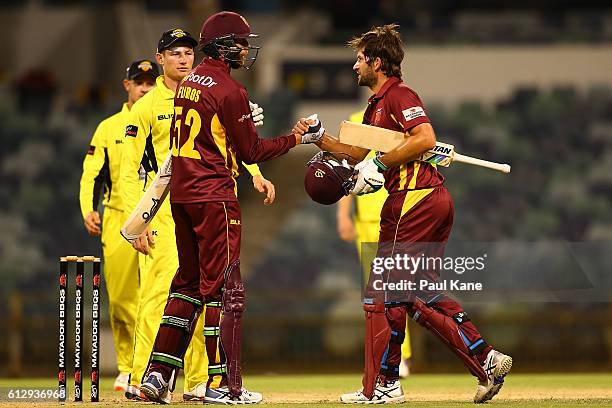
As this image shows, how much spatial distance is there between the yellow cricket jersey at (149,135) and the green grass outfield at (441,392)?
1445mm

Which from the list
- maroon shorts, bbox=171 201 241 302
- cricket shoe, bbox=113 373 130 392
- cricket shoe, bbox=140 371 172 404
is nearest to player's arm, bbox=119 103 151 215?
maroon shorts, bbox=171 201 241 302

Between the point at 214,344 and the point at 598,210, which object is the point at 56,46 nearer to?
the point at 598,210

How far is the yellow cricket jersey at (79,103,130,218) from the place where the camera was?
9.57 metres

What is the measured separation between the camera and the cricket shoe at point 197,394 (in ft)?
26.0

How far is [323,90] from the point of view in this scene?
61.7ft

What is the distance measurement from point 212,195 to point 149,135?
4.29 feet

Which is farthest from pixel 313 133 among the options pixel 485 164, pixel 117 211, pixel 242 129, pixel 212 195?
pixel 117 211

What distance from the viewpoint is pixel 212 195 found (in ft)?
23.5

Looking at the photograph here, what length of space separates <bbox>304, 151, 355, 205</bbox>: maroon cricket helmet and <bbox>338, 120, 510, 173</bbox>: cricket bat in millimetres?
173

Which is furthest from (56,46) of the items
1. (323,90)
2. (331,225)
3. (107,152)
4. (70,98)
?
(107,152)

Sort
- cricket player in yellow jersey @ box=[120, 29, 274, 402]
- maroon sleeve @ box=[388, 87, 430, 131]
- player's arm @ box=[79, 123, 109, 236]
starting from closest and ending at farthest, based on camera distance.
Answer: maroon sleeve @ box=[388, 87, 430, 131] → cricket player in yellow jersey @ box=[120, 29, 274, 402] → player's arm @ box=[79, 123, 109, 236]

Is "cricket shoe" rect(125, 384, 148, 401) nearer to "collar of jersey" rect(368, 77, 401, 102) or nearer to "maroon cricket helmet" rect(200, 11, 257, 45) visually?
"maroon cricket helmet" rect(200, 11, 257, 45)

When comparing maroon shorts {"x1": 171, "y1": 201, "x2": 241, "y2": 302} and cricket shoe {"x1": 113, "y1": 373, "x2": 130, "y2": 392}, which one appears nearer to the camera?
maroon shorts {"x1": 171, "y1": 201, "x2": 241, "y2": 302}

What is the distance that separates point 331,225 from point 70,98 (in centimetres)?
495
